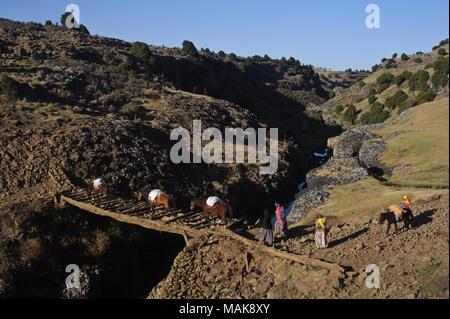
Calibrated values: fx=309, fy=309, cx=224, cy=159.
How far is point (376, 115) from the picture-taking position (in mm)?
53125

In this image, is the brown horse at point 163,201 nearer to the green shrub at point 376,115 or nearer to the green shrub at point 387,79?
the green shrub at point 376,115

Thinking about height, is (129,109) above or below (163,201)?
above

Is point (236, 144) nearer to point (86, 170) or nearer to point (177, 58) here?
point (86, 170)

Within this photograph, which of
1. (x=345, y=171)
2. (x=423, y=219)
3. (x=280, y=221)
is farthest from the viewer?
(x=345, y=171)

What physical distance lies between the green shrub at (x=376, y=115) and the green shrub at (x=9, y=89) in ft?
164

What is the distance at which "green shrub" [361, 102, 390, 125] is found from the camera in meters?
51.2

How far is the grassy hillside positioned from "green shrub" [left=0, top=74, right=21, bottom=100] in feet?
86.3

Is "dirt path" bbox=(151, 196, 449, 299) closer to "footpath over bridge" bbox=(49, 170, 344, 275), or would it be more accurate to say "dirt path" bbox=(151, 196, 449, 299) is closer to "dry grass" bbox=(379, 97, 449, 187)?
"footpath over bridge" bbox=(49, 170, 344, 275)

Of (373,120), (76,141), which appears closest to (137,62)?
(76,141)

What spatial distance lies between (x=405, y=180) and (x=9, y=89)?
32.5 meters

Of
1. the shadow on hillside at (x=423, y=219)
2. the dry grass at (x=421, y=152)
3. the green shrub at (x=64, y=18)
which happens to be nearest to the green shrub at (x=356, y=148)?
the dry grass at (x=421, y=152)

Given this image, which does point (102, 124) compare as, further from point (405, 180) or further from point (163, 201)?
point (405, 180)

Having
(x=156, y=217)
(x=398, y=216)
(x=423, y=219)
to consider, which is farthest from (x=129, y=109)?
(x=423, y=219)

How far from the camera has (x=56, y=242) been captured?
15.1 metres
